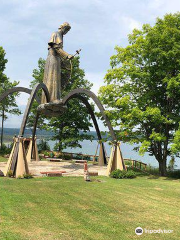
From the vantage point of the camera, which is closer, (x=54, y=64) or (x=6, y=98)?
(x=54, y=64)

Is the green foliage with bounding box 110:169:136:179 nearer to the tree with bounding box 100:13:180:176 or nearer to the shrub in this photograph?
the tree with bounding box 100:13:180:176

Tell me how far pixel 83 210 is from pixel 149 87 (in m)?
14.9

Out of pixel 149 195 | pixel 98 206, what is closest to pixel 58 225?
pixel 98 206

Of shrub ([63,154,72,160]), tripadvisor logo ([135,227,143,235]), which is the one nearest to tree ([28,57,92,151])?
shrub ([63,154,72,160])

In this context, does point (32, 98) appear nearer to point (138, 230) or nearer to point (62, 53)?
point (62, 53)

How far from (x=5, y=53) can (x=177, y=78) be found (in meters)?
24.9

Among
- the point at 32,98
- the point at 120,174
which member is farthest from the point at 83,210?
the point at 32,98

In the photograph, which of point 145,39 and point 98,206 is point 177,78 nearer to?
point 145,39

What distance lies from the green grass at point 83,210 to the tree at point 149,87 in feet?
20.0

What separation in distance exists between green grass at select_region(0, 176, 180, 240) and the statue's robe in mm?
8586

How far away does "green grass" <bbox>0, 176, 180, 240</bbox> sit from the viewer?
314 inches

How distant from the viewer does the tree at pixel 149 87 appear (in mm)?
20250

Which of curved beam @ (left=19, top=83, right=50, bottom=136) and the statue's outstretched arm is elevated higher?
the statue's outstretched arm

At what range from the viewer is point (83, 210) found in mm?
10391
